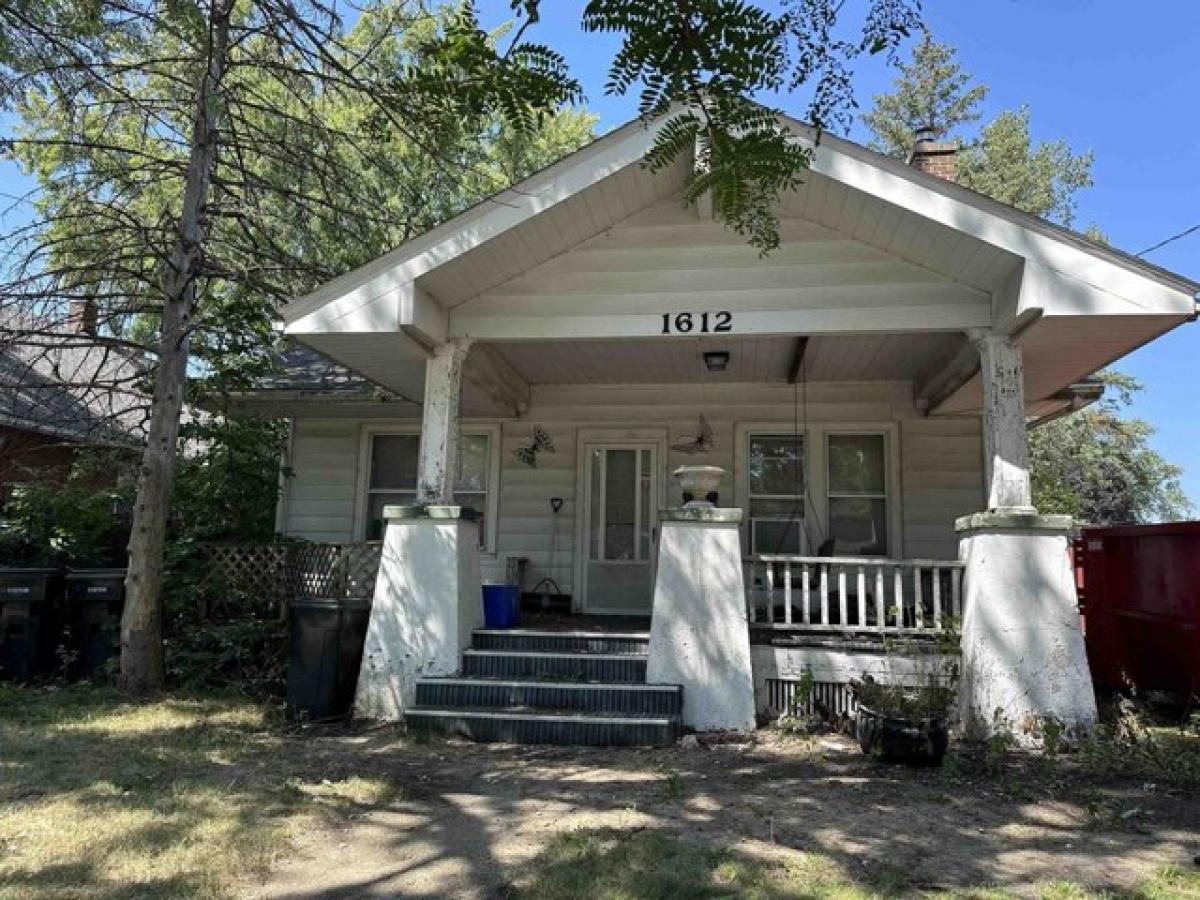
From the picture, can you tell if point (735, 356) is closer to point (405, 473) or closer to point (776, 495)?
point (776, 495)

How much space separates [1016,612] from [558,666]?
353cm

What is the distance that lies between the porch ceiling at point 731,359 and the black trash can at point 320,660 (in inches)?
121

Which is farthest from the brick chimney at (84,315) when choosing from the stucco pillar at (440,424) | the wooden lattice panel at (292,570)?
the stucco pillar at (440,424)

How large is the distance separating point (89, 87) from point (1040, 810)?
28.8 ft

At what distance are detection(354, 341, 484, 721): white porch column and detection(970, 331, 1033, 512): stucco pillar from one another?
14.0 ft

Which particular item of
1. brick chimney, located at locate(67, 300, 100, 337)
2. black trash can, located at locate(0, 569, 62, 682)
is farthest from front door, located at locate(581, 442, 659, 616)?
brick chimney, located at locate(67, 300, 100, 337)

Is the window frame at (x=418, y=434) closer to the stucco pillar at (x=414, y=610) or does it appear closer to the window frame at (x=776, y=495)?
the stucco pillar at (x=414, y=610)

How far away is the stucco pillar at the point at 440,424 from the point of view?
6.91 meters

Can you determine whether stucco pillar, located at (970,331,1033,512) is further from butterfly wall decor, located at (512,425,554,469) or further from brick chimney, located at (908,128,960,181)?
butterfly wall decor, located at (512,425,554,469)

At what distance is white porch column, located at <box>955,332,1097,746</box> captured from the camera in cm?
577

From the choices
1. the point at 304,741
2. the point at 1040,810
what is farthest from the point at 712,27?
the point at 304,741

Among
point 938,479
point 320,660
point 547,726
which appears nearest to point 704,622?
point 547,726

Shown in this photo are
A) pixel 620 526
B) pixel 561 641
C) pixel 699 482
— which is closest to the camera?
pixel 699 482

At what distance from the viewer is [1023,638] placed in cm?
590
